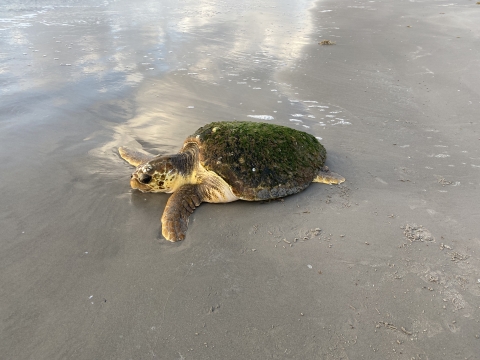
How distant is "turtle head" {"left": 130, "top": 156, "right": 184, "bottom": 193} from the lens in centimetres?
325

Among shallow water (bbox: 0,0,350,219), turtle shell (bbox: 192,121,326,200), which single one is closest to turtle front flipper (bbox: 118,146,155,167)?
shallow water (bbox: 0,0,350,219)

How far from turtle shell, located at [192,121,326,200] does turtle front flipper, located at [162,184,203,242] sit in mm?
312

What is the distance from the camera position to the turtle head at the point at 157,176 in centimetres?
325

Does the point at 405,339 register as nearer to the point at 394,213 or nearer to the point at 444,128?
the point at 394,213

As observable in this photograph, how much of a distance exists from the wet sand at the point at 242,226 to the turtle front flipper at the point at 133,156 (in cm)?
14

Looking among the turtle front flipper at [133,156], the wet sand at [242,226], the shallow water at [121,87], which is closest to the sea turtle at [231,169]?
the wet sand at [242,226]

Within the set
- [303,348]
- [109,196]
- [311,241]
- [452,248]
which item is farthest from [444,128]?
[109,196]

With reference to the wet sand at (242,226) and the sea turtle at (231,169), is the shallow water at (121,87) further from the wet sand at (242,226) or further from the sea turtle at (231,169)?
the sea turtle at (231,169)

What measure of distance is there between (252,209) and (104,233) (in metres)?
1.35

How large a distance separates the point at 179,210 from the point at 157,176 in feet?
1.70

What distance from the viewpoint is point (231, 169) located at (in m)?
3.18

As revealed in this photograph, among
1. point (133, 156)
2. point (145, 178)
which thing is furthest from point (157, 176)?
point (133, 156)

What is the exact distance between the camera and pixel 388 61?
738 centimetres

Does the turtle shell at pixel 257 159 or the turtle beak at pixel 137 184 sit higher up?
the turtle shell at pixel 257 159
